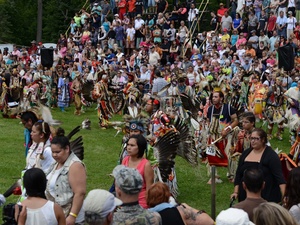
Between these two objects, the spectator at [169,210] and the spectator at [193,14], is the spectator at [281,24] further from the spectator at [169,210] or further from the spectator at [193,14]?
the spectator at [169,210]

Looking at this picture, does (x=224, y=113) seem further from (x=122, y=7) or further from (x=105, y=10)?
(x=105, y=10)

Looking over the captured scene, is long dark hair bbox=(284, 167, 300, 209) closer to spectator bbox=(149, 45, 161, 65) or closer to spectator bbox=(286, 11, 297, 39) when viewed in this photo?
spectator bbox=(149, 45, 161, 65)

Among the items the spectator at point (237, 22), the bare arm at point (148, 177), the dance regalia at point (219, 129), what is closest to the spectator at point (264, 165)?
the bare arm at point (148, 177)

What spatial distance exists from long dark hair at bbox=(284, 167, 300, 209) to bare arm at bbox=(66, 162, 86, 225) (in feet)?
4.72

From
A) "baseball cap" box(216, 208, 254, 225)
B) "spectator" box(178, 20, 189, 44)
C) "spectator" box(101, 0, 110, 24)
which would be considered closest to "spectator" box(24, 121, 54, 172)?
"baseball cap" box(216, 208, 254, 225)

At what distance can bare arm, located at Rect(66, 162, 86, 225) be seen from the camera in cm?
502

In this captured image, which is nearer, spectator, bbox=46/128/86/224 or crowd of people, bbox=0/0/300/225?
crowd of people, bbox=0/0/300/225

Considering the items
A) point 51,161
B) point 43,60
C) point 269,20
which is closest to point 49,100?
point 43,60

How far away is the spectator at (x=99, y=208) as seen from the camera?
12.7 feet

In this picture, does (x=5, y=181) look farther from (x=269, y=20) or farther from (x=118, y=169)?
(x=269, y=20)

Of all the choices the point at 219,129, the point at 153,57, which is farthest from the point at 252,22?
the point at 219,129

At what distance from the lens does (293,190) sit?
186 inches

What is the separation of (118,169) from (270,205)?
0.89m

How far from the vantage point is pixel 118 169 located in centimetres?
409
